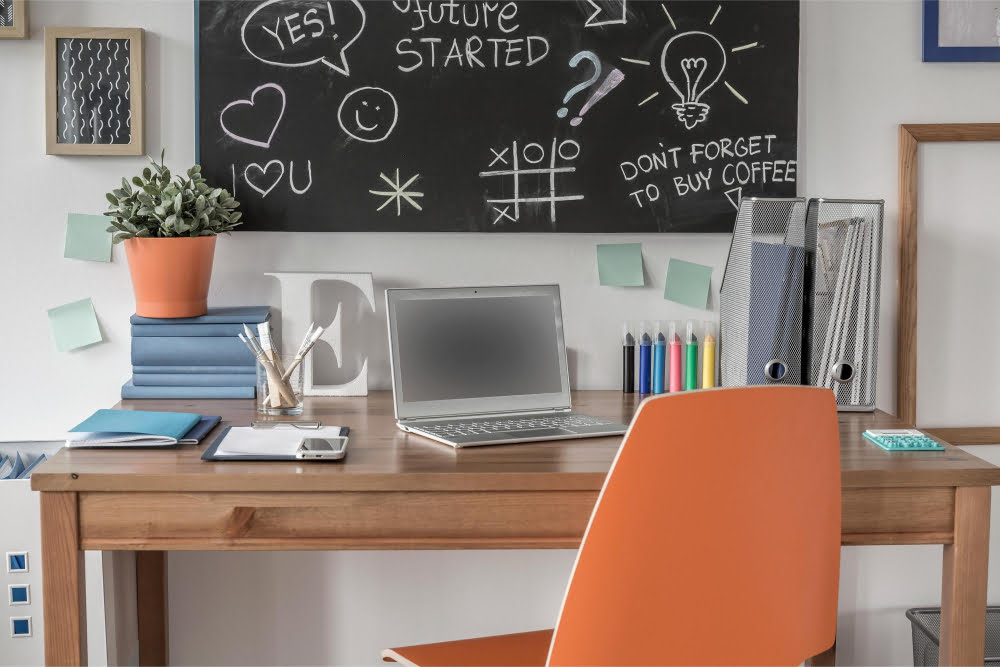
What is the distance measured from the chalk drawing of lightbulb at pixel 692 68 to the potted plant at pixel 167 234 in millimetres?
920

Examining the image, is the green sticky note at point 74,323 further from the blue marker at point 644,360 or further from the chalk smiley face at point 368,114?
the blue marker at point 644,360

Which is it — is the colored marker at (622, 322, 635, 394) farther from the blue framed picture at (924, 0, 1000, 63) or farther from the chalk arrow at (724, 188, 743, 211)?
the blue framed picture at (924, 0, 1000, 63)

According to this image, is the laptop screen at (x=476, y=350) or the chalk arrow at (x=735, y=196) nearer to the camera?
the laptop screen at (x=476, y=350)

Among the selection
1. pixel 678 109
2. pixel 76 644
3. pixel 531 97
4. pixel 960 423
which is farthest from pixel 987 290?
pixel 76 644

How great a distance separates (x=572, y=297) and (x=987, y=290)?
886 mm

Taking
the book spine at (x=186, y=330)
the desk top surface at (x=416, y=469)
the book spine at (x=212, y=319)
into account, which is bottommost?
the desk top surface at (x=416, y=469)

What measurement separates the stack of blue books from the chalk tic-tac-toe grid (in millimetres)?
538

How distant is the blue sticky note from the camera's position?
176 centimetres

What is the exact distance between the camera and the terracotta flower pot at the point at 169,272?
1812mm

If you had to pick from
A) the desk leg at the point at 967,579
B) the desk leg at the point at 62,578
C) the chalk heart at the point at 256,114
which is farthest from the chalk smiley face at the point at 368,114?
the desk leg at the point at 967,579

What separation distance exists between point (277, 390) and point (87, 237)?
1.84ft

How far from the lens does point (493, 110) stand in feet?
6.44

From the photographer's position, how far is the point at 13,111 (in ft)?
6.32

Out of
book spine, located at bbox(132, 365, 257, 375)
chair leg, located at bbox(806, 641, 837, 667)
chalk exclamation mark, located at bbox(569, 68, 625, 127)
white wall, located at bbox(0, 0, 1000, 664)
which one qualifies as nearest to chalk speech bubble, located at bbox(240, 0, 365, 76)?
white wall, located at bbox(0, 0, 1000, 664)
